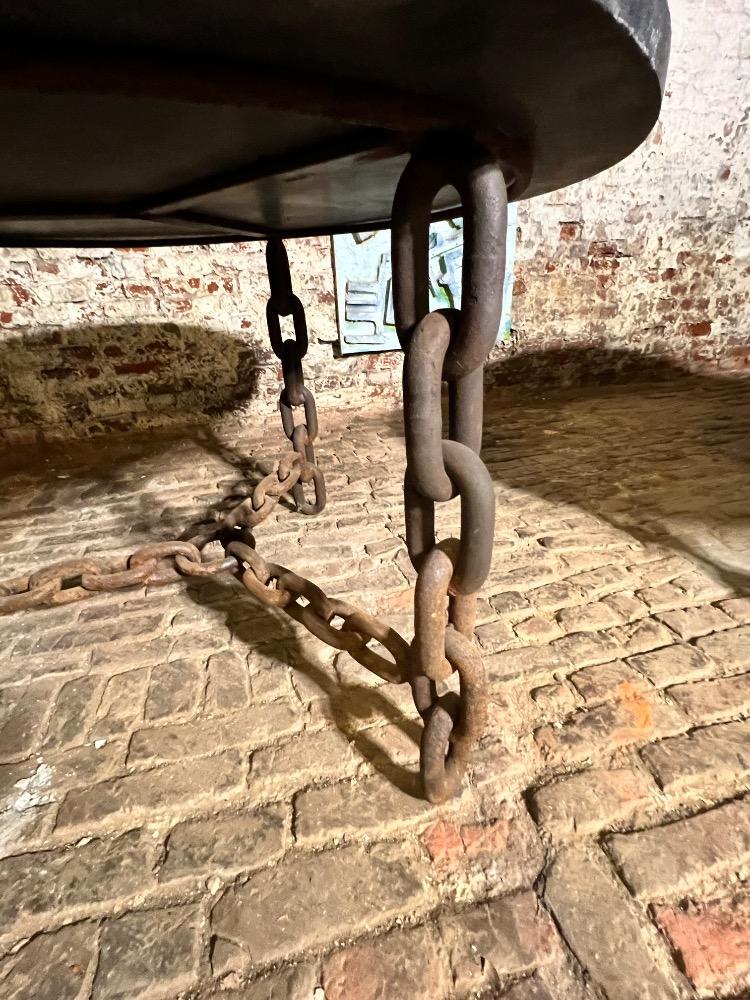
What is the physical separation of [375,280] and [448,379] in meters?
2.84

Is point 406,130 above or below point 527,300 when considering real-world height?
above

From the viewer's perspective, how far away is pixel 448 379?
666 millimetres

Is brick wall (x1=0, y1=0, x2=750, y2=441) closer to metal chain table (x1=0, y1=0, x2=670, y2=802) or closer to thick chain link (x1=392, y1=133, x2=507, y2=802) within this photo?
metal chain table (x1=0, y1=0, x2=670, y2=802)

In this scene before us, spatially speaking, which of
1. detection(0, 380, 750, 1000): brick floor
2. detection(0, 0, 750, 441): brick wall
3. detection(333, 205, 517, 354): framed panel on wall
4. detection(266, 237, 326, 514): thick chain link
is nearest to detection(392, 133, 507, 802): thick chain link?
detection(0, 380, 750, 1000): brick floor

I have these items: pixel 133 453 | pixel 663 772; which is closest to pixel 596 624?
pixel 663 772

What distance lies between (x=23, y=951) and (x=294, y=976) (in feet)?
1.33

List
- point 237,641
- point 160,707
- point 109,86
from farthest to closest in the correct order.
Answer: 1. point 237,641
2. point 160,707
3. point 109,86

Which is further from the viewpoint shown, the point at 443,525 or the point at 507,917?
the point at 443,525

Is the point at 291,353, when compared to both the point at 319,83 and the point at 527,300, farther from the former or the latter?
the point at 527,300

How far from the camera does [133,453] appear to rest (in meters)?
2.96

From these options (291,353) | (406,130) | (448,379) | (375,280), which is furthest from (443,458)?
(375,280)

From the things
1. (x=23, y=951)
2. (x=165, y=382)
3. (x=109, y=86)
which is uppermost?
(x=109, y=86)

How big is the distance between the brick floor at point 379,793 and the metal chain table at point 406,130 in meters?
0.17

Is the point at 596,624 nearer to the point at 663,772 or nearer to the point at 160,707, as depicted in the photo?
the point at 663,772
